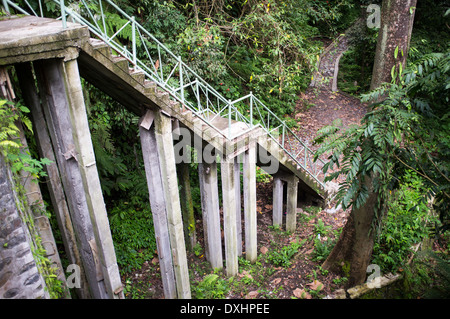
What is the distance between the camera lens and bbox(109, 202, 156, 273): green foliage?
26.7 ft

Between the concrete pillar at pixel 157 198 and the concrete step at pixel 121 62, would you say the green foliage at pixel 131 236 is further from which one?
the concrete step at pixel 121 62

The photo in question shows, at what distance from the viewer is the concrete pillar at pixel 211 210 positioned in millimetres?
7457

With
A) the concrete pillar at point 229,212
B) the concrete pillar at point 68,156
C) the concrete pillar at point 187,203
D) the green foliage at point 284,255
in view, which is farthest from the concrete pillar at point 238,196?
the concrete pillar at point 68,156

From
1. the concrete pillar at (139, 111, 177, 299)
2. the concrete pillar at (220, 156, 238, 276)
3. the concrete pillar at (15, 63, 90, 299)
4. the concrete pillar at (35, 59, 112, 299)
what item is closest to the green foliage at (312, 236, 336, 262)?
the concrete pillar at (220, 156, 238, 276)

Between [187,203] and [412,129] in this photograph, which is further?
[187,203]

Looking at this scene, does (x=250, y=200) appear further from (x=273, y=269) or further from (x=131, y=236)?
(x=131, y=236)

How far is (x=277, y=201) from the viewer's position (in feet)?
31.9

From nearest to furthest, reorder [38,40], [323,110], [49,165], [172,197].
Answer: [38,40] < [49,165] < [172,197] < [323,110]

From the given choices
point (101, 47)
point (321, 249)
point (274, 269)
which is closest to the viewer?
point (101, 47)

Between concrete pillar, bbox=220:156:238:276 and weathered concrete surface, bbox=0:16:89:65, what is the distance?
371cm

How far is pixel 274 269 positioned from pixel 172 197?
3669mm

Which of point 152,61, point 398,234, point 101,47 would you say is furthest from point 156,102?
point 398,234

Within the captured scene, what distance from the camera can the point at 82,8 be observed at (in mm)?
7652
